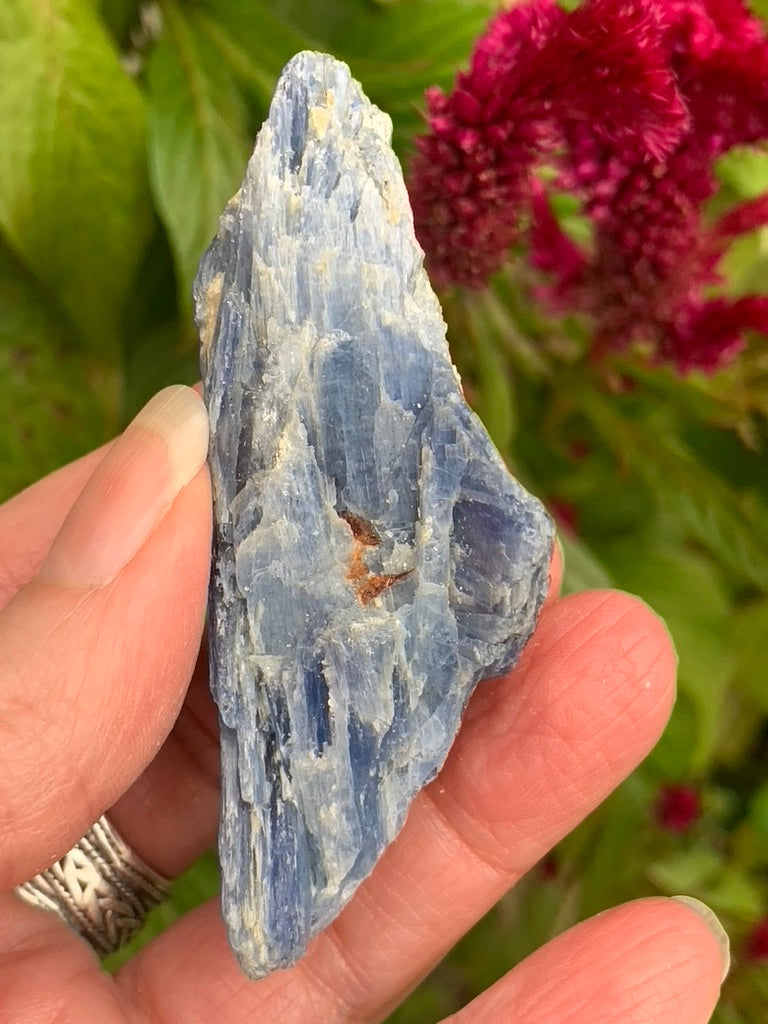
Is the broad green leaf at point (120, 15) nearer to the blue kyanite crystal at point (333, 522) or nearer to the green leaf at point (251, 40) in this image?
the green leaf at point (251, 40)

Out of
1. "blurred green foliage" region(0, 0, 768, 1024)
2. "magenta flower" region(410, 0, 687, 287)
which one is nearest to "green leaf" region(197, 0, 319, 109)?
"blurred green foliage" region(0, 0, 768, 1024)

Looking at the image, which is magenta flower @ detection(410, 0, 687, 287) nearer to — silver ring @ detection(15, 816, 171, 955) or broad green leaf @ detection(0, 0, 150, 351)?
broad green leaf @ detection(0, 0, 150, 351)

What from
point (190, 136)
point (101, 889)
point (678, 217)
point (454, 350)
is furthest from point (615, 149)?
point (101, 889)

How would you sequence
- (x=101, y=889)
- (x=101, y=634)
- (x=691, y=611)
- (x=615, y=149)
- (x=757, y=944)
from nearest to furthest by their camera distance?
(x=101, y=634) → (x=615, y=149) → (x=101, y=889) → (x=757, y=944) → (x=691, y=611)

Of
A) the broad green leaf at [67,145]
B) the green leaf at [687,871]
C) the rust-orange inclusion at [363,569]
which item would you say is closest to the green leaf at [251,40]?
the broad green leaf at [67,145]

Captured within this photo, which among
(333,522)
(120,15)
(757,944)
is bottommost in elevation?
(757,944)

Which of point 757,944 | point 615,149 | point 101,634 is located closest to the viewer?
point 101,634

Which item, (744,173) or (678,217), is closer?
(678,217)

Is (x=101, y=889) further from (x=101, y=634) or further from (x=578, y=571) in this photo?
(x=578, y=571)
